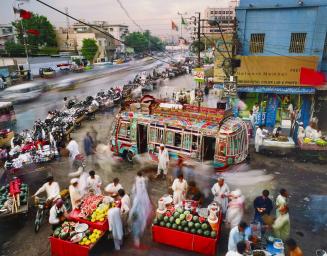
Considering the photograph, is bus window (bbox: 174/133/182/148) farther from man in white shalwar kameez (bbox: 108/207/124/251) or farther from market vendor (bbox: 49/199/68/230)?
market vendor (bbox: 49/199/68/230)

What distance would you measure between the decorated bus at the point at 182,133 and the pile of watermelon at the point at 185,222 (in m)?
4.06

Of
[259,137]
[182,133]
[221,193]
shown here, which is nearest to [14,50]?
[182,133]

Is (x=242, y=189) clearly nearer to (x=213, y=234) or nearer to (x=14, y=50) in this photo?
(x=213, y=234)

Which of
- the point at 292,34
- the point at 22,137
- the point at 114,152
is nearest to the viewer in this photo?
the point at 114,152

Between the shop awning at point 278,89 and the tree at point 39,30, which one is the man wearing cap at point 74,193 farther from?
the tree at point 39,30

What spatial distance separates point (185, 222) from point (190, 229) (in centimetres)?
22

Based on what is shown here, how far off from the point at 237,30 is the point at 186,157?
10.8m

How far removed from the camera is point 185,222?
7.43 metres

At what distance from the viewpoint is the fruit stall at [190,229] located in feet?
23.7

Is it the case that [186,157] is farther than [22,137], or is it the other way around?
[22,137]

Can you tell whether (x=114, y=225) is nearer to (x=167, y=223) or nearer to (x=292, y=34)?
(x=167, y=223)

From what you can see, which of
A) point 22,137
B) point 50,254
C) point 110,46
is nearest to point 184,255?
point 50,254

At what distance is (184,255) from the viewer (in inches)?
293

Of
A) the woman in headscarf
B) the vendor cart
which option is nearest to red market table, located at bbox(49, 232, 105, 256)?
the woman in headscarf
